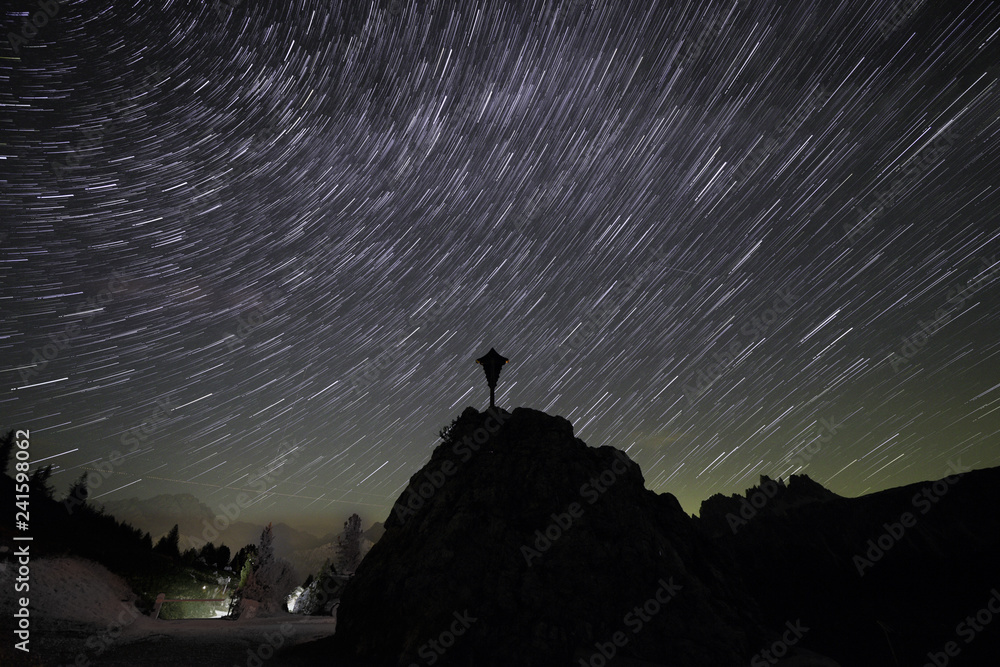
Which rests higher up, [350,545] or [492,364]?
[492,364]

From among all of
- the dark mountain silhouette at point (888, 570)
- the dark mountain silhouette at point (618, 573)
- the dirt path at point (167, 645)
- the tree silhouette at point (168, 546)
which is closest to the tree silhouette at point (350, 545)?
the tree silhouette at point (168, 546)

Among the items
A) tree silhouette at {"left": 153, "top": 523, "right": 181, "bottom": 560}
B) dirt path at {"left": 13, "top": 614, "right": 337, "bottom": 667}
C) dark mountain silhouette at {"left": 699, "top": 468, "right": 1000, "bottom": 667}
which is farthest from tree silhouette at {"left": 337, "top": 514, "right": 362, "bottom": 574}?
dark mountain silhouette at {"left": 699, "top": 468, "right": 1000, "bottom": 667}

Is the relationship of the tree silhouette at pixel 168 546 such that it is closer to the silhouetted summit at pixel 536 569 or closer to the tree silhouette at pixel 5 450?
the tree silhouette at pixel 5 450

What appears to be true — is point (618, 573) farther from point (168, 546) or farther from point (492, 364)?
point (168, 546)

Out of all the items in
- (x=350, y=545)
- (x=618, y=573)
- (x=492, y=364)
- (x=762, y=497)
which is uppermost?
(x=492, y=364)

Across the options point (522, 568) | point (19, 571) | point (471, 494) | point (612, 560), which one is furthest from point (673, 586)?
point (19, 571)

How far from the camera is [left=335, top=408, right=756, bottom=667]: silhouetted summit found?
2275cm

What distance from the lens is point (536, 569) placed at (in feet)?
82.7

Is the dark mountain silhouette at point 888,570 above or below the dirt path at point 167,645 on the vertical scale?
below

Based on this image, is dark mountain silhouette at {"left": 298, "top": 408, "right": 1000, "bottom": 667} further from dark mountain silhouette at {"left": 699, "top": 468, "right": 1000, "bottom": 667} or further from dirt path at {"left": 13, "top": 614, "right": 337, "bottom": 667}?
dirt path at {"left": 13, "top": 614, "right": 337, "bottom": 667}

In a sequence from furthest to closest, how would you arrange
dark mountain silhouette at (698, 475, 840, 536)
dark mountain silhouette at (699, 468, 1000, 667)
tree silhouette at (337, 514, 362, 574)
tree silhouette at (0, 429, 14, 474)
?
tree silhouette at (337, 514, 362, 574) → dark mountain silhouette at (698, 475, 840, 536) → tree silhouette at (0, 429, 14, 474) → dark mountain silhouette at (699, 468, 1000, 667)

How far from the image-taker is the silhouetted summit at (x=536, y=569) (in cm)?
2275

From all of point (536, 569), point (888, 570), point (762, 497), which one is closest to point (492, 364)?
point (536, 569)

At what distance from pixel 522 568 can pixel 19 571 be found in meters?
30.3
